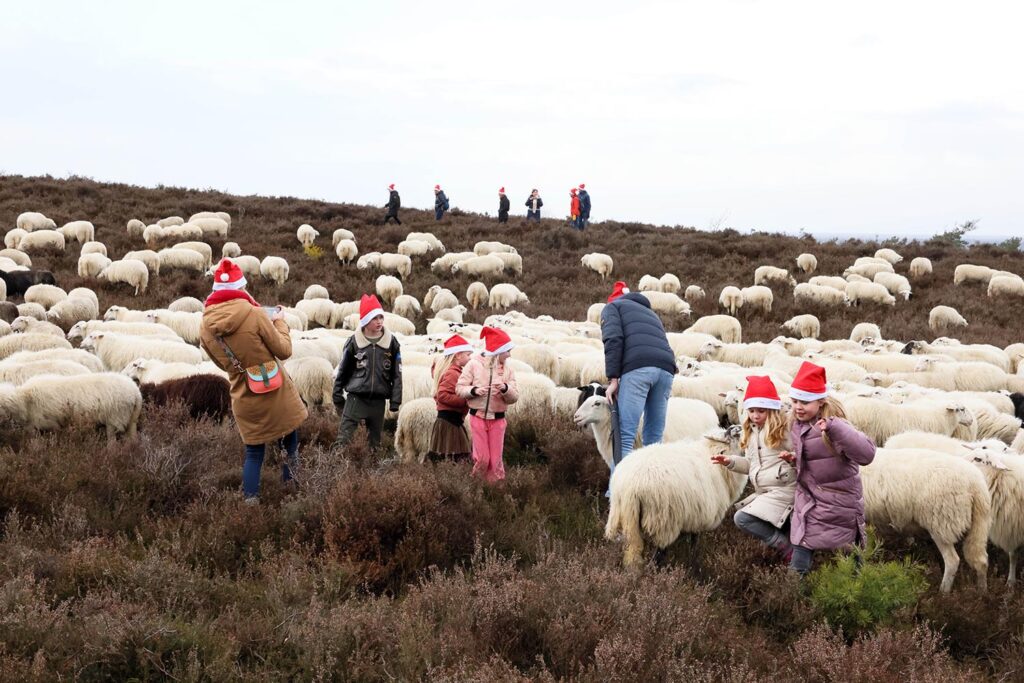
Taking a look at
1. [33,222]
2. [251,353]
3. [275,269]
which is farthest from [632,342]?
[33,222]

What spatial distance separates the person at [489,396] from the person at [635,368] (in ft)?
3.02

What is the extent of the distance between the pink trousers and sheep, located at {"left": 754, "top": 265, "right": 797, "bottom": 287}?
18482 millimetres

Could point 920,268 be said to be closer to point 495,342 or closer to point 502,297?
point 502,297

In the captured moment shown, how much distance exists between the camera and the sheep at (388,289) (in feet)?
66.5

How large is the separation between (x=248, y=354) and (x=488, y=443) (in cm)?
232

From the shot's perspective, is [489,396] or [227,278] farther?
[489,396]

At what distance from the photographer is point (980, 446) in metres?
6.06

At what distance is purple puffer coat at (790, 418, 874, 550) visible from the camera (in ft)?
15.0

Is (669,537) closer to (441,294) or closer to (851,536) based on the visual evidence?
(851,536)

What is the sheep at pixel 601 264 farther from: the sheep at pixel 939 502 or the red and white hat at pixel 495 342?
the sheep at pixel 939 502

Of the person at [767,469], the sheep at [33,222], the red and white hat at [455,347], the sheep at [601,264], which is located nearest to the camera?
the person at [767,469]

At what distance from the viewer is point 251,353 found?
5.48m

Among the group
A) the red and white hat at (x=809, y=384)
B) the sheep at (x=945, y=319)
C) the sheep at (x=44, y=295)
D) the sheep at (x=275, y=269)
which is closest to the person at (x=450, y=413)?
the red and white hat at (x=809, y=384)

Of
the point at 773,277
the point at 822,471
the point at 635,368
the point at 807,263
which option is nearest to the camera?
the point at 822,471
